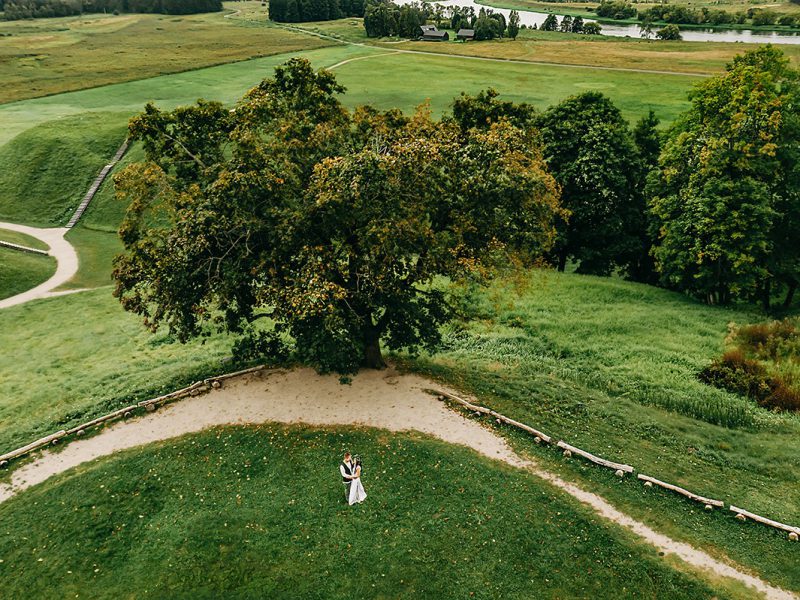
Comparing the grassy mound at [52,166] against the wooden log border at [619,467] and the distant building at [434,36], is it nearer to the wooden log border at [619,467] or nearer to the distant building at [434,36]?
the wooden log border at [619,467]

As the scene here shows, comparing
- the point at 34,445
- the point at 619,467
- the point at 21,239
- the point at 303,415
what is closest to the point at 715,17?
the point at 21,239

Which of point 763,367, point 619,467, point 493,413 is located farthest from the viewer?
point 763,367

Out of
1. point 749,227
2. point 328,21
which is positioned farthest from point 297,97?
point 328,21

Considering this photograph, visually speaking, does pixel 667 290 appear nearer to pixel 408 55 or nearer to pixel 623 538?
pixel 623 538

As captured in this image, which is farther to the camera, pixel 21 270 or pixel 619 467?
pixel 21 270

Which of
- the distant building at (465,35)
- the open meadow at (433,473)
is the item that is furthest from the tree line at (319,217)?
the distant building at (465,35)

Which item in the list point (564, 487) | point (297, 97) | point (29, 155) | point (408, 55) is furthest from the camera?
point (408, 55)

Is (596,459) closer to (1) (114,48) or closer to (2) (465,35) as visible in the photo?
(2) (465,35)
